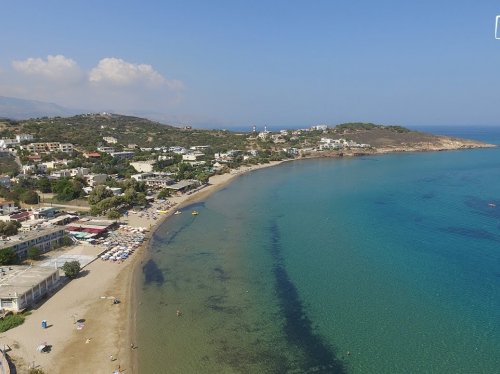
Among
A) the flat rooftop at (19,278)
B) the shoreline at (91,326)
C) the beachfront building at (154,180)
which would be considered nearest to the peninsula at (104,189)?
the shoreline at (91,326)

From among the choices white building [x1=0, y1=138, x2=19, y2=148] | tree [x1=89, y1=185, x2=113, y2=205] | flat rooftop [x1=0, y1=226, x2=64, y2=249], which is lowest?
flat rooftop [x1=0, y1=226, x2=64, y2=249]

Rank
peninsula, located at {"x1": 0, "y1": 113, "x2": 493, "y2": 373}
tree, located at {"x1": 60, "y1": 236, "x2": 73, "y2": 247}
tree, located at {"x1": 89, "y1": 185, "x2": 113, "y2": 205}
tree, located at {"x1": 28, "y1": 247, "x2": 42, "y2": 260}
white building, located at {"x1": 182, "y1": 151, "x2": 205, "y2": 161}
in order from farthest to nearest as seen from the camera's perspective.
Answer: white building, located at {"x1": 182, "y1": 151, "x2": 205, "y2": 161}
tree, located at {"x1": 89, "y1": 185, "x2": 113, "y2": 205}
tree, located at {"x1": 60, "y1": 236, "x2": 73, "y2": 247}
tree, located at {"x1": 28, "y1": 247, "x2": 42, "y2": 260}
peninsula, located at {"x1": 0, "y1": 113, "x2": 493, "y2": 373}

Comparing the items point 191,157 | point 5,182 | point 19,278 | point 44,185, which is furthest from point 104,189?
point 191,157

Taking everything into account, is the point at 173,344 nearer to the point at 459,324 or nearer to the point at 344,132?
the point at 459,324

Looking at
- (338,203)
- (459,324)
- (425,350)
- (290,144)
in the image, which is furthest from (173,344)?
(290,144)

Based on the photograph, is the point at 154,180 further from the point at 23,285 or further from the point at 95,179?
the point at 23,285

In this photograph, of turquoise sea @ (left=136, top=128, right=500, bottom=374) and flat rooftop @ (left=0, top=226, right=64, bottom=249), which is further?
flat rooftop @ (left=0, top=226, right=64, bottom=249)

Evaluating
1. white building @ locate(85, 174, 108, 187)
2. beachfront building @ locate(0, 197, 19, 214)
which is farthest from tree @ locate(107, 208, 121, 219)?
white building @ locate(85, 174, 108, 187)

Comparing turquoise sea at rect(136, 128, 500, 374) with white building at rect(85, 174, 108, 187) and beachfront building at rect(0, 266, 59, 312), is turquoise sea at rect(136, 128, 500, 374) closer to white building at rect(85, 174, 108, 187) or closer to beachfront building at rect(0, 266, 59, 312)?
beachfront building at rect(0, 266, 59, 312)
